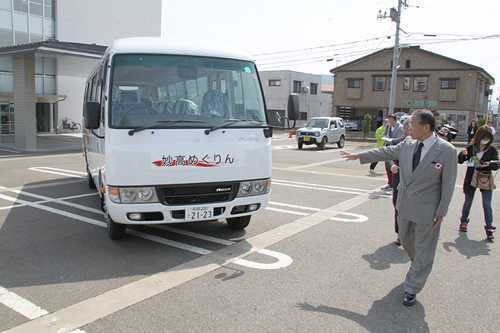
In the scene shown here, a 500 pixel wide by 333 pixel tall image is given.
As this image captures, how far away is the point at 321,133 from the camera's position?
2359 centimetres

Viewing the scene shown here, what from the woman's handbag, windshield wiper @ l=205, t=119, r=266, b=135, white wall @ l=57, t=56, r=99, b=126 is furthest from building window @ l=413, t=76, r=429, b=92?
windshield wiper @ l=205, t=119, r=266, b=135

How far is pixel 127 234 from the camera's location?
20.3 ft

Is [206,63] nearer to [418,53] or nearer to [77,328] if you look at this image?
[77,328]

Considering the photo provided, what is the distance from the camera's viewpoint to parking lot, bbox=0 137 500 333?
12.3ft

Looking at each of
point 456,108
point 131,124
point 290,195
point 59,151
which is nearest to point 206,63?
point 131,124

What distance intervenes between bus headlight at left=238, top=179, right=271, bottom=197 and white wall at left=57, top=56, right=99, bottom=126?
26.3 metres

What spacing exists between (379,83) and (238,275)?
4241 centimetres

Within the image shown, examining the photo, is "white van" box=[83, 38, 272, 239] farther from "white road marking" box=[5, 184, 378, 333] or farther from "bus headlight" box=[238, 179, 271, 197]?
"white road marking" box=[5, 184, 378, 333]

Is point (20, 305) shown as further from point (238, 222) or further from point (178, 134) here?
point (238, 222)

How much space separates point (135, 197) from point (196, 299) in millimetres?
1526

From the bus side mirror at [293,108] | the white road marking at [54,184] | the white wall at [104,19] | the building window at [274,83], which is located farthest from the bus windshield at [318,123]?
the building window at [274,83]

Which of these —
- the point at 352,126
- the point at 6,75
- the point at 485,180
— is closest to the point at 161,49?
the point at 485,180

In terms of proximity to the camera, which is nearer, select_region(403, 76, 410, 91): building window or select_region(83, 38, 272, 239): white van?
select_region(83, 38, 272, 239): white van

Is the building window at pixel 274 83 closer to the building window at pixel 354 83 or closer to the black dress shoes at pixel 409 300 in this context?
the building window at pixel 354 83
